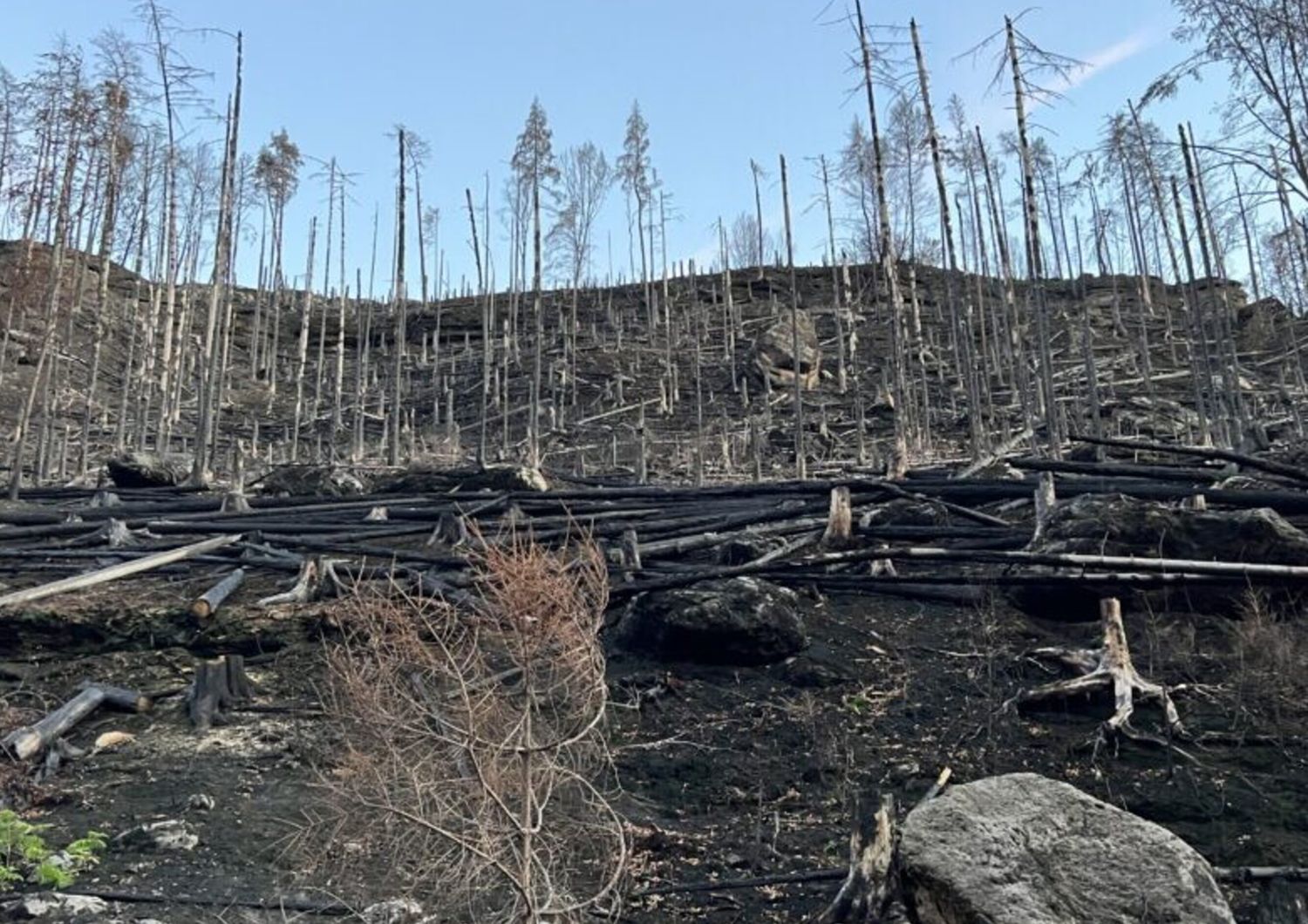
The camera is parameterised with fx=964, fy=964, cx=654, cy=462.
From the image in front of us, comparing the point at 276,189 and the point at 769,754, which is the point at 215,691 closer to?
the point at 769,754

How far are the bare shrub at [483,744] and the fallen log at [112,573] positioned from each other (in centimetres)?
615

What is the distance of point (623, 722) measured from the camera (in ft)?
24.1

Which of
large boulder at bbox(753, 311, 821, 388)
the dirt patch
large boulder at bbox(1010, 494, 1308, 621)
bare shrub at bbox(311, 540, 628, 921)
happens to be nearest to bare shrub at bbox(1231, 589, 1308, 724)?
the dirt patch

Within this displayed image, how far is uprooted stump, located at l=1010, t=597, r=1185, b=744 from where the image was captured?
6.50 metres

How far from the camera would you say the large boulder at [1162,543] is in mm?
7855

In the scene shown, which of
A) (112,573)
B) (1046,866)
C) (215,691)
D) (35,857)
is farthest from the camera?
(112,573)

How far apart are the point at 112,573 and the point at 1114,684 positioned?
8.95 metres

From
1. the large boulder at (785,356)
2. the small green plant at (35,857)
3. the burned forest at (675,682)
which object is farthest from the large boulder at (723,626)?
the large boulder at (785,356)

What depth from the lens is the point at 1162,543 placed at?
813cm

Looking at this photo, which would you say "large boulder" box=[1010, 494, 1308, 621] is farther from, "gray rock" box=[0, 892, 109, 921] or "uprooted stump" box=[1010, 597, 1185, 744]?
"gray rock" box=[0, 892, 109, 921]

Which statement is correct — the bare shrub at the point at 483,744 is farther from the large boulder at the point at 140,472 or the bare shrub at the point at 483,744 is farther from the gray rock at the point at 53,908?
the large boulder at the point at 140,472

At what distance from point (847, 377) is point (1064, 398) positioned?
7784mm

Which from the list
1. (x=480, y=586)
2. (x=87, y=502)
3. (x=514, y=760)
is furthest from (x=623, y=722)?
(x=87, y=502)

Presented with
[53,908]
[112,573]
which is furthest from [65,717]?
[53,908]
